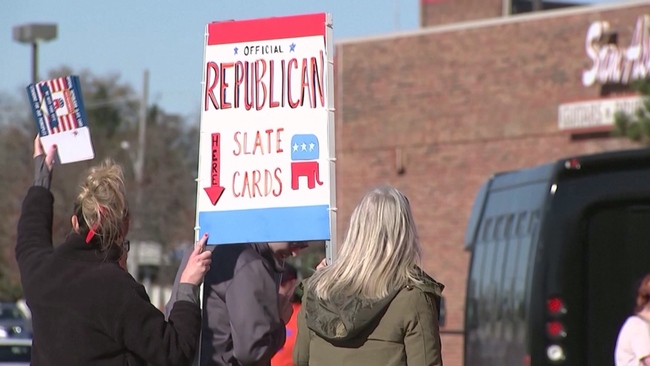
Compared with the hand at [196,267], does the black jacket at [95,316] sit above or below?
below

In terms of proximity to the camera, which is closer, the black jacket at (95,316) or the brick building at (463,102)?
the black jacket at (95,316)

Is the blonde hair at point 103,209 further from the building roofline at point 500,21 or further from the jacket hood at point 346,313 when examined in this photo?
the building roofline at point 500,21

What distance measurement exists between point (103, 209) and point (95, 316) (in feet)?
1.40

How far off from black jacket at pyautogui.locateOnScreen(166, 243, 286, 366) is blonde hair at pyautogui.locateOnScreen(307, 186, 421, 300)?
66 cm

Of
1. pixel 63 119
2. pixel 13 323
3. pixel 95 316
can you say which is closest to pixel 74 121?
pixel 63 119

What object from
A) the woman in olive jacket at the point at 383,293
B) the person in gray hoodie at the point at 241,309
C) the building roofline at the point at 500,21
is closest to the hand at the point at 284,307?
the person in gray hoodie at the point at 241,309

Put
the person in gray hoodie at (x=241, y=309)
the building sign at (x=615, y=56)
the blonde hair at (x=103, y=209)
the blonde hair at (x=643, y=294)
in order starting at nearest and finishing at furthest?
the blonde hair at (x=103, y=209) → the person in gray hoodie at (x=241, y=309) → the blonde hair at (x=643, y=294) → the building sign at (x=615, y=56)

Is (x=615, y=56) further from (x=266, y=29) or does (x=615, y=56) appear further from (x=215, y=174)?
(x=215, y=174)

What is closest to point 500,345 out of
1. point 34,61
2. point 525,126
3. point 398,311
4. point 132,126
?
point 398,311

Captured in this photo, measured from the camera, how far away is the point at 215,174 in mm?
6141

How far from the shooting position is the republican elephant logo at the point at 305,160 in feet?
19.6

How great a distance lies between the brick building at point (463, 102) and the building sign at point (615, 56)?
0.11ft

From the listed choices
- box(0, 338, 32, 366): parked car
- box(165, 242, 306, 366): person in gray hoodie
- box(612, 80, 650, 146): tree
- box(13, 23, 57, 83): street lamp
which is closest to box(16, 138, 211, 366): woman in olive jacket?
box(165, 242, 306, 366): person in gray hoodie

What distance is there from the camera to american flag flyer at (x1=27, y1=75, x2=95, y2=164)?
6047mm
